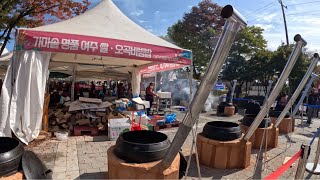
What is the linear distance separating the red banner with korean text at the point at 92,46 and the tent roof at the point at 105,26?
23 centimetres

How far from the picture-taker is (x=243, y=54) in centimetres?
2427

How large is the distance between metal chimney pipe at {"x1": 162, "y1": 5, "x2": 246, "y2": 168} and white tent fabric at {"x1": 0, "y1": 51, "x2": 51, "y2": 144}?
15.0ft

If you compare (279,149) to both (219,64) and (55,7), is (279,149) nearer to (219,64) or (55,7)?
(219,64)

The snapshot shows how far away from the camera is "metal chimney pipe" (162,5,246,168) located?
2408mm

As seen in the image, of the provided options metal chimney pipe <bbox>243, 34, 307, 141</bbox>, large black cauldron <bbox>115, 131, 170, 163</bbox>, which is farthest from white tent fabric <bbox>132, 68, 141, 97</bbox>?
large black cauldron <bbox>115, 131, 170, 163</bbox>

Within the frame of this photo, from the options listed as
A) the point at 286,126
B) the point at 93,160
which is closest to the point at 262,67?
the point at 286,126

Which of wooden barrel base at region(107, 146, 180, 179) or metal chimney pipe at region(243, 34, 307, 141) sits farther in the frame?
metal chimney pipe at region(243, 34, 307, 141)

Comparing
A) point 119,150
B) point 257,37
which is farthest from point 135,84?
point 257,37

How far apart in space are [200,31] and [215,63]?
2551 cm

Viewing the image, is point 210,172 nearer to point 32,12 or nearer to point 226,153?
point 226,153

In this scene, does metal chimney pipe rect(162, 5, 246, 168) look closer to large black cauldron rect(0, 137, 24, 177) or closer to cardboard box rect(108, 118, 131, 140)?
large black cauldron rect(0, 137, 24, 177)

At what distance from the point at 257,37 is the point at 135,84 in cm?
1864

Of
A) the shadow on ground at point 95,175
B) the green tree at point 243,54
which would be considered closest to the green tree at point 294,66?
the green tree at point 243,54

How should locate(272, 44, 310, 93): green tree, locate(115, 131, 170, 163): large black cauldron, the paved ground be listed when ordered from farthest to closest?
locate(272, 44, 310, 93): green tree
the paved ground
locate(115, 131, 170, 163): large black cauldron
